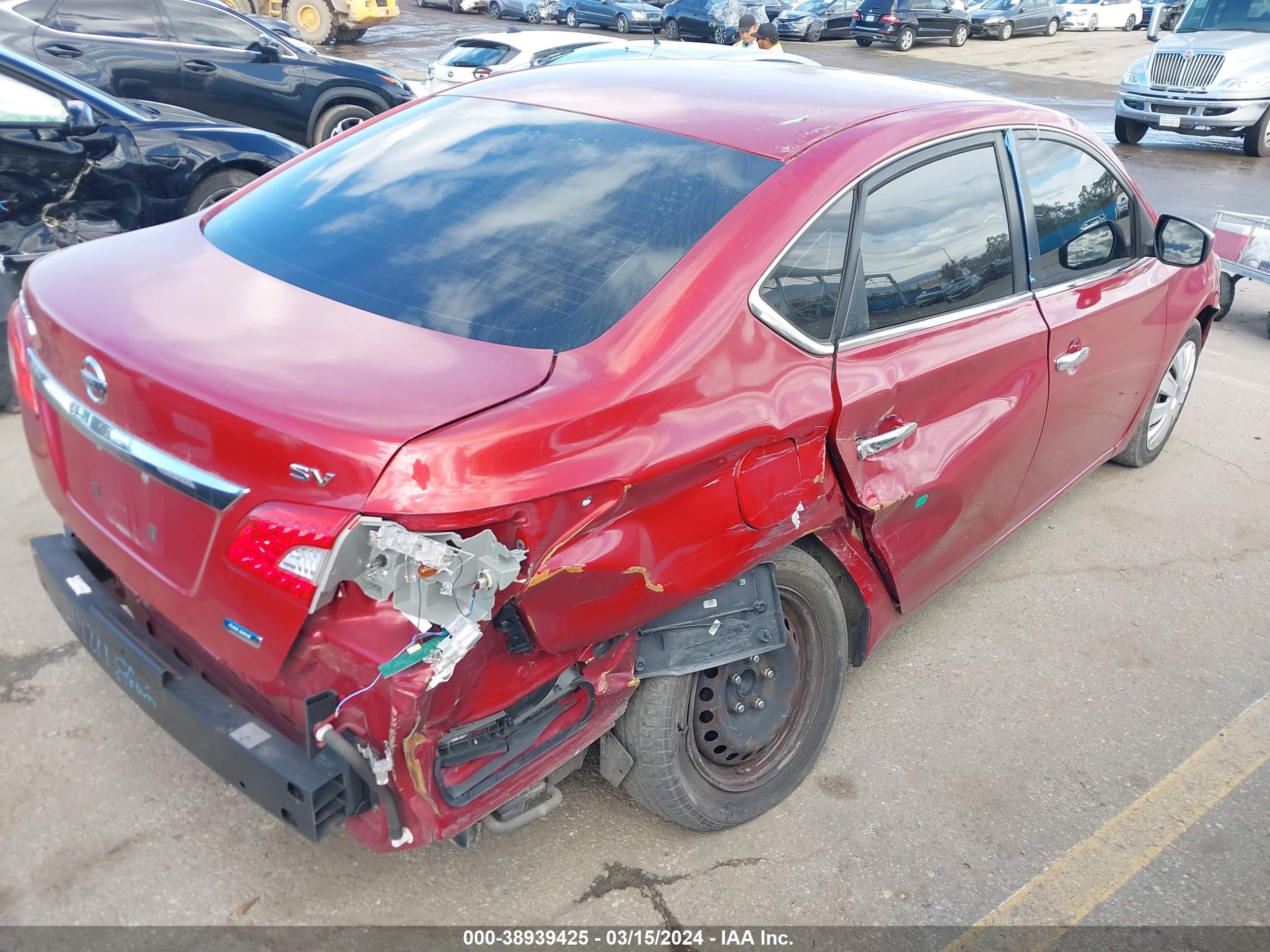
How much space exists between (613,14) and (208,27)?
745 inches

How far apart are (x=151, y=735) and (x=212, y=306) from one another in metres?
1.33

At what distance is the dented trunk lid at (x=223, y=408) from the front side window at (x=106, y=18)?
850cm

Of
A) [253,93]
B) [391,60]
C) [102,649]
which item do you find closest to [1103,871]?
[102,649]

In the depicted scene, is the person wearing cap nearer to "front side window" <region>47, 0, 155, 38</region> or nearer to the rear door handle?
"front side window" <region>47, 0, 155, 38</region>

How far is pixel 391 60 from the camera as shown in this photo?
2178 centimetres

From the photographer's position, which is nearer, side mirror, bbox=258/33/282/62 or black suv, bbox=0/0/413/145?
black suv, bbox=0/0/413/145

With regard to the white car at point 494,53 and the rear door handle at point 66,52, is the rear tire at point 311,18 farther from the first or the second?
the rear door handle at point 66,52

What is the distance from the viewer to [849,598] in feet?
9.98

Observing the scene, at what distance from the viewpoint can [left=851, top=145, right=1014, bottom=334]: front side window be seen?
2.77 meters

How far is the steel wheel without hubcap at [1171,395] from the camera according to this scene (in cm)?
496

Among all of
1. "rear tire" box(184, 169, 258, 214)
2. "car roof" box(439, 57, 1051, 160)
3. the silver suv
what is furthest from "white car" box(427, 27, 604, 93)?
"car roof" box(439, 57, 1051, 160)

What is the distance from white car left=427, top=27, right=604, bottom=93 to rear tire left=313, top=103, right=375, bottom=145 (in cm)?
137

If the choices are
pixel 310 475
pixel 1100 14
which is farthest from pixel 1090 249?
pixel 1100 14

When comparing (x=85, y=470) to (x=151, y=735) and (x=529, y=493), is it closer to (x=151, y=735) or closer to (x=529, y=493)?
(x=151, y=735)
